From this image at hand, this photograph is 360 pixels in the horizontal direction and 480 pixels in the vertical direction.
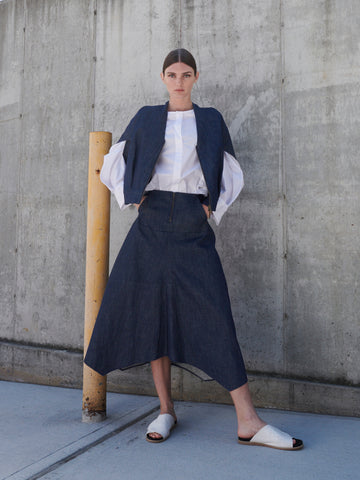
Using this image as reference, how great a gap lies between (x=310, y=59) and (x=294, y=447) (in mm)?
2043

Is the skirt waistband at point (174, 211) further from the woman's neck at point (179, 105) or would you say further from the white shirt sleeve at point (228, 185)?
the woman's neck at point (179, 105)

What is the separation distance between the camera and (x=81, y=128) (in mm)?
3219

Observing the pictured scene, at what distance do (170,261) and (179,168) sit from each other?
441mm

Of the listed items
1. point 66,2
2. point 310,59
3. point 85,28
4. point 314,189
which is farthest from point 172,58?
point 66,2

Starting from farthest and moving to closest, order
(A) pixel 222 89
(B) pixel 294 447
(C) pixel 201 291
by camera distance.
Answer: (A) pixel 222 89, (C) pixel 201 291, (B) pixel 294 447

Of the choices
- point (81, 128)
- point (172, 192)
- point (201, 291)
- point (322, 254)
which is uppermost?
point (81, 128)

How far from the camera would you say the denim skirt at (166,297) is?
211cm

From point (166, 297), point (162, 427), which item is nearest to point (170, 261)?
point (166, 297)

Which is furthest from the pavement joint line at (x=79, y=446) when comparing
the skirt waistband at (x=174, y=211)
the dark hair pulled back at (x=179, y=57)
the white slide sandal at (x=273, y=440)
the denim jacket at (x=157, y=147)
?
the dark hair pulled back at (x=179, y=57)

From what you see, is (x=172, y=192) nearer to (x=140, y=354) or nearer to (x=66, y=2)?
(x=140, y=354)

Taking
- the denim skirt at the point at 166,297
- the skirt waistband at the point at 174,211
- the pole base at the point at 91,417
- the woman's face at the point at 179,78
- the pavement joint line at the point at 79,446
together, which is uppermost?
the woman's face at the point at 179,78

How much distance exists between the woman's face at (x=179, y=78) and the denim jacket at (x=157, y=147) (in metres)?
0.10

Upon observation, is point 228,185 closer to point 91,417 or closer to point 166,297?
point 166,297

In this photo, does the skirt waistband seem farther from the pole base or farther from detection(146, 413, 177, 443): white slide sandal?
the pole base
